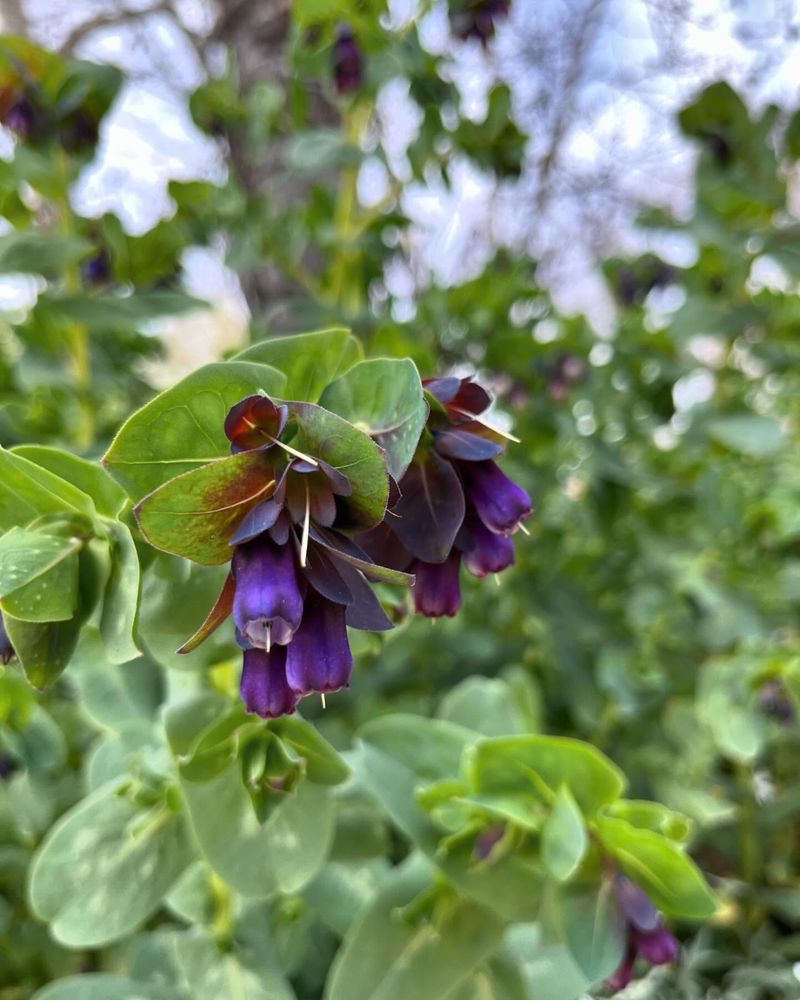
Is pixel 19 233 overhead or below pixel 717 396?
overhead

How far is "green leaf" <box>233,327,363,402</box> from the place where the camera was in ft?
1.44

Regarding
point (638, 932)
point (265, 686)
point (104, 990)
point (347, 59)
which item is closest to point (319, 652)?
point (265, 686)

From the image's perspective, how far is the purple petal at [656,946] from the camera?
524 mm

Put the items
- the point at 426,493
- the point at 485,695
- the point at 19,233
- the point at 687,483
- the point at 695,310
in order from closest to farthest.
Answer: the point at 426,493, the point at 485,695, the point at 19,233, the point at 695,310, the point at 687,483

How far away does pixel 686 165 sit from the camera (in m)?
2.45

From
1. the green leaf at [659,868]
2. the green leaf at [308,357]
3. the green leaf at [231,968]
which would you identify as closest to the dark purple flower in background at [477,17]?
the green leaf at [308,357]

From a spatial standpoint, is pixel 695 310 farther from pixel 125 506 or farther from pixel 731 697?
pixel 125 506

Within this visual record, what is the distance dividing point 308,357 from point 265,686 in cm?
19

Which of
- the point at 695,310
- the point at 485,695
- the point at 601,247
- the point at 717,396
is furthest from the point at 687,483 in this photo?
the point at 601,247

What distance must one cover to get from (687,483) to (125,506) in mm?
1034

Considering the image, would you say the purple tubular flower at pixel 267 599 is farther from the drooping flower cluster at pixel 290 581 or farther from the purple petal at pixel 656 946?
the purple petal at pixel 656 946

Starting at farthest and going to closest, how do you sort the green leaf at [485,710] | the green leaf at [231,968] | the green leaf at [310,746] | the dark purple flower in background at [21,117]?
the dark purple flower in background at [21,117]
the green leaf at [485,710]
the green leaf at [231,968]
the green leaf at [310,746]

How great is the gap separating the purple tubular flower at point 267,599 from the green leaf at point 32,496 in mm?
155

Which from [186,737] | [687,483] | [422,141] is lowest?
[687,483]
